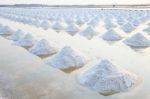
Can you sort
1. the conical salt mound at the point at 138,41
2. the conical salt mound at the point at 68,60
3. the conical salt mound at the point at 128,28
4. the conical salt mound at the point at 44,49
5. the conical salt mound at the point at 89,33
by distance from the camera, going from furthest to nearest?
1. the conical salt mound at the point at 128,28
2. the conical salt mound at the point at 89,33
3. the conical salt mound at the point at 138,41
4. the conical salt mound at the point at 44,49
5. the conical salt mound at the point at 68,60

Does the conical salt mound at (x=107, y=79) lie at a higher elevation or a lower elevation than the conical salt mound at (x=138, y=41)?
lower

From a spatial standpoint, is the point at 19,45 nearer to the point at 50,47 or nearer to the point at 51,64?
the point at 50,47

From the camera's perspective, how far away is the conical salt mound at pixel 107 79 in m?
8.91

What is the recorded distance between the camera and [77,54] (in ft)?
40.1

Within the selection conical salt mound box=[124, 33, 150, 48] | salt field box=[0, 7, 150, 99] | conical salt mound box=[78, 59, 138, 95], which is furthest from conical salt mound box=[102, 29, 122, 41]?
conical salt mound box=[78, 59, 138, 95]

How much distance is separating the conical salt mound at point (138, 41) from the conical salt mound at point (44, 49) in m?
4.07

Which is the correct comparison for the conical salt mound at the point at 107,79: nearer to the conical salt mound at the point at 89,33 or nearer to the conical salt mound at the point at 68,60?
the conical salt mound at the point at 68,60

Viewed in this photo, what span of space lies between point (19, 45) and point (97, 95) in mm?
8635

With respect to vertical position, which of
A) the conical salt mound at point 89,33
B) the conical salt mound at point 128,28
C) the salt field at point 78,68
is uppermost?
the conical salt mound at point 128,28

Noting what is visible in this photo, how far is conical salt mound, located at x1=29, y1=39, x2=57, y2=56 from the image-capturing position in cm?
1366

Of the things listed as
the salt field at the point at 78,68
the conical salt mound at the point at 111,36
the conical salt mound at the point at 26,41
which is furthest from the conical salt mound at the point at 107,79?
the conical salt mound at the point at 111,36

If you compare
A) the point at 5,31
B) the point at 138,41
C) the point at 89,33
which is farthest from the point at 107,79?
the point at 5,31

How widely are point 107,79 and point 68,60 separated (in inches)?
112

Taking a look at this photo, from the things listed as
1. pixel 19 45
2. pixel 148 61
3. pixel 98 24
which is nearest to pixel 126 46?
pixel 148 61
